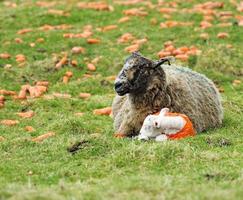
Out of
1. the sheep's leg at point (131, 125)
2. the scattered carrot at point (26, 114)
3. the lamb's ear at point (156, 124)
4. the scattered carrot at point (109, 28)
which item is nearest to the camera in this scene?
the lamb's ear at point (156, 124)

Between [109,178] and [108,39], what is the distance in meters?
10.5

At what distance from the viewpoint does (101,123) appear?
Result: 44.7 feet

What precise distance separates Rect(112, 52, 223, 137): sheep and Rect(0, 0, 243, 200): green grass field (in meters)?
0.34

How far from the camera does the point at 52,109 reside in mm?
14867

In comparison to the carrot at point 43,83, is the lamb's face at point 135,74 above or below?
above

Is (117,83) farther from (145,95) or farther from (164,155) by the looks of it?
(164,155)

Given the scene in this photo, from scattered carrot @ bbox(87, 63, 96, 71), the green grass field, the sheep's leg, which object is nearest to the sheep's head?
the sheep's leg

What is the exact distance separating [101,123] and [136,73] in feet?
6.64

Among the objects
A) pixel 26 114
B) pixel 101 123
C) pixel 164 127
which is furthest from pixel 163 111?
pixel 26 114

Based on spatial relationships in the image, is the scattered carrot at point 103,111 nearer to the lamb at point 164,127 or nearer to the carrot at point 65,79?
the carrot at point 65,79

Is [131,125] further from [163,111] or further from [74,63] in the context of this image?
[74,63]

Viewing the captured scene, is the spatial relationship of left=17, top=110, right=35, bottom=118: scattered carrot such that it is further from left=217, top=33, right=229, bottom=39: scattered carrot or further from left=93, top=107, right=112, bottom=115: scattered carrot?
left=217, top=33, right=229, bottom=39: scattered carrot

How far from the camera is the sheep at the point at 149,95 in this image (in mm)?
11859

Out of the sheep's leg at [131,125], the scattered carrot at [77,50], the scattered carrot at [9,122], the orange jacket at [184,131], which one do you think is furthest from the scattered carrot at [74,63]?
the orange jacket at [184,131]
